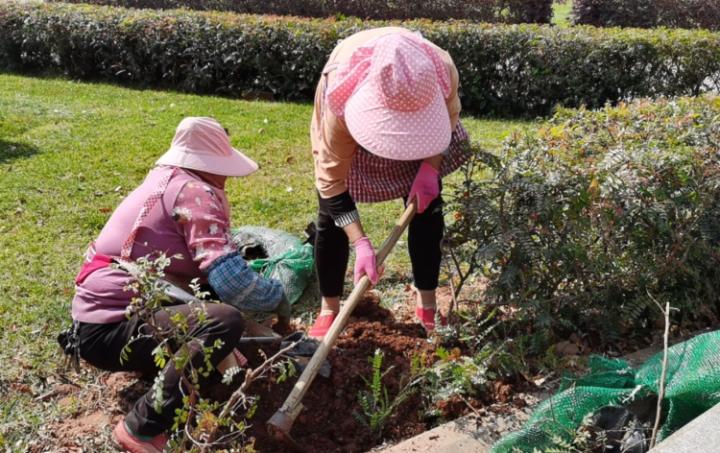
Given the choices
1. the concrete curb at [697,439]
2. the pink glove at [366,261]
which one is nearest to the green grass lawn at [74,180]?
the pink glove at [366,261]

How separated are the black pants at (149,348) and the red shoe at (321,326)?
0.78 metres

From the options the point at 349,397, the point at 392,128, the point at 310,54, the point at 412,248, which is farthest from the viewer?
the point at 310,54

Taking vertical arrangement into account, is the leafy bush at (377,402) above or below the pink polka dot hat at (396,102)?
below

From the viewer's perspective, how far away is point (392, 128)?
9.93 ft

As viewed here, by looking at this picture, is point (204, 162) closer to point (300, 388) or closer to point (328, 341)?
point (328, 341)

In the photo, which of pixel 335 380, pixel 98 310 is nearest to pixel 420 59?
pixel 335 380

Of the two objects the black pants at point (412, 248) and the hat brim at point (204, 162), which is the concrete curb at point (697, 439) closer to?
the black pants at point (412, 248)

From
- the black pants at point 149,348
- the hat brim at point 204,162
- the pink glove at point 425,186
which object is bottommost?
the black pants at point 149,348

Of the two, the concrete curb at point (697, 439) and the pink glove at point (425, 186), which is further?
the pink glove at point (425, 186)

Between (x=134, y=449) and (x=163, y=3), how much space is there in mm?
14270

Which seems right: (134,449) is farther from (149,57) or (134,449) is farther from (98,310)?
(149,57)

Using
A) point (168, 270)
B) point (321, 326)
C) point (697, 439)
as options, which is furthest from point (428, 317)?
point (697, 439)

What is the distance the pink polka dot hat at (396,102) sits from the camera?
9.83ft

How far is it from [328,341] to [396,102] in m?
0.94
